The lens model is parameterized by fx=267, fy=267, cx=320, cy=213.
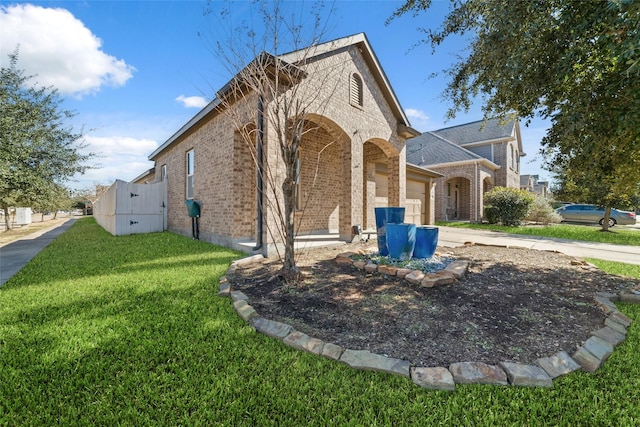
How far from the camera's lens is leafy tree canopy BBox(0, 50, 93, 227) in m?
10.1

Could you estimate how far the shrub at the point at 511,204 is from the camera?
14.5 meters

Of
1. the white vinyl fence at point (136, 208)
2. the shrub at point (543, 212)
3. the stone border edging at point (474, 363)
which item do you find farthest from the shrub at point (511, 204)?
the white vinyl fence at point (136, 208)

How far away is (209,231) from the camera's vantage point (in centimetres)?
877

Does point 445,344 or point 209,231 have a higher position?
point 209,231

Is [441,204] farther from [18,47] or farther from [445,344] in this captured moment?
[18,47]

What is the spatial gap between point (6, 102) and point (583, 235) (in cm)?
2440

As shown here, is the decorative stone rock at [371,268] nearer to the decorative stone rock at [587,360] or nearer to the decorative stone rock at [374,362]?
the decorative stone rock at [374,362]

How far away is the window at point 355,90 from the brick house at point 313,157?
3 cm

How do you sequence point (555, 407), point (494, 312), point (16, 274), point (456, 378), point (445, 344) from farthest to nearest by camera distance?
point (16, 274) → point (494, 312) → point (445, 344) → point (456, 378) → point (555, 407)

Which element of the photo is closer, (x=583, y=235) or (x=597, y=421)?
(x=597, y=421)

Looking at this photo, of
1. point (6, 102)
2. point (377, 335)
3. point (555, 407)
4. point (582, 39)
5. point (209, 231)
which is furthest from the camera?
point (6, 102)

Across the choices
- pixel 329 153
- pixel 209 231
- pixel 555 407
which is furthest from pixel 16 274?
pixel 329 153

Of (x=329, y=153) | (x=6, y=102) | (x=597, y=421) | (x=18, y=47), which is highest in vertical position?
(x=18, y=47)

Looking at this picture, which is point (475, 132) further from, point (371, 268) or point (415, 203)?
point (371, 268)
